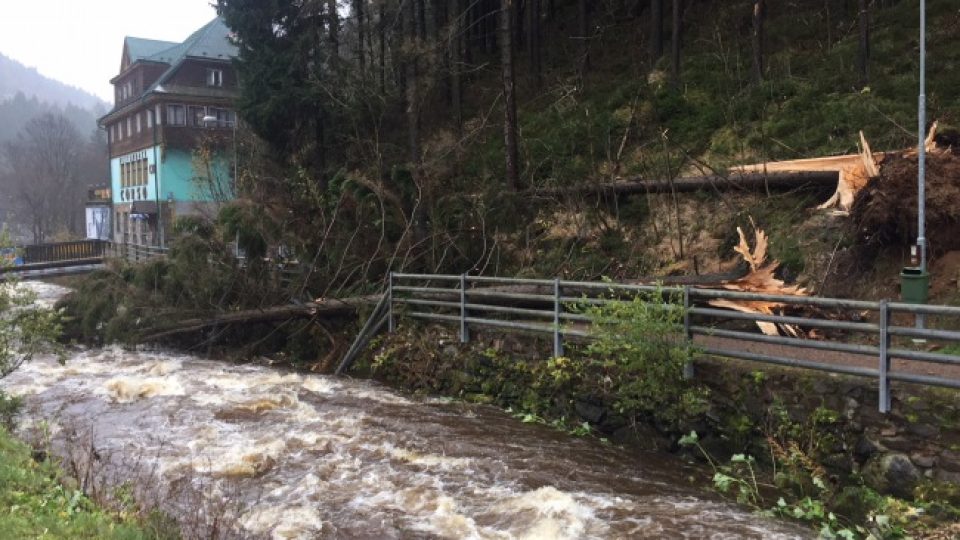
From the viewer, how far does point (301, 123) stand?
992 inches

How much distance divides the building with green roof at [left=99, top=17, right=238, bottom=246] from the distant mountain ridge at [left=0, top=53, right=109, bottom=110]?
139m

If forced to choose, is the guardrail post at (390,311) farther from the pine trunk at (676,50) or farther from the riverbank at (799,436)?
the pine trunk at (676,50)

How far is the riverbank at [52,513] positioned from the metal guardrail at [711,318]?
6.08 metres

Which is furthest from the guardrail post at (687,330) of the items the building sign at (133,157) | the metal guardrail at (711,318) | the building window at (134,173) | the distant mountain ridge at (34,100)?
the distant mountain ridge at (34,100)

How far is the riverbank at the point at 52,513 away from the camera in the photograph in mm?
5062

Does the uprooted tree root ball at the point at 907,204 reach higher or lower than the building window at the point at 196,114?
lower

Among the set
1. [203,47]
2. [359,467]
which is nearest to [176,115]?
[203,47]

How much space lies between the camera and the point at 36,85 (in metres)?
182

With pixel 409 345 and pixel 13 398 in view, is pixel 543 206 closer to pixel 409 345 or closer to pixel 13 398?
pixel 409 345

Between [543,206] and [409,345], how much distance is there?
20.2 ft

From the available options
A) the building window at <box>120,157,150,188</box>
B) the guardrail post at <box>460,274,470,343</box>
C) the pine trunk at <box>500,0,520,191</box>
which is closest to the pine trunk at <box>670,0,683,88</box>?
the pine trunk at <box>500,0,520,191</box>

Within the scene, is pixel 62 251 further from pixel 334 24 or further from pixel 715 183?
pixel 715 183

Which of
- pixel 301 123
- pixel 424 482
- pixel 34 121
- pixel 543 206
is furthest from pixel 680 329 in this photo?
pixel 34 121

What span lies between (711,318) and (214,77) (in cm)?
4289
